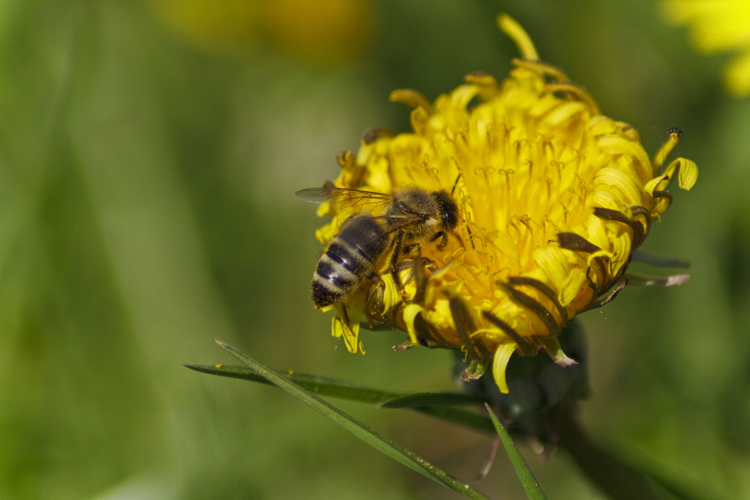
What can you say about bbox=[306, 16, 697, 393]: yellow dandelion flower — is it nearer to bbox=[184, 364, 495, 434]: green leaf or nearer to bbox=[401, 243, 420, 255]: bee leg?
bbox=[401, 243, 420, 255]: bee leg

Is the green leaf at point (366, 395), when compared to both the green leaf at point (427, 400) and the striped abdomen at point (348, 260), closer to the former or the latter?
the green leaf at point (427, 400)

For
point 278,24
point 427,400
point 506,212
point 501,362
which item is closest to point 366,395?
point 427,400

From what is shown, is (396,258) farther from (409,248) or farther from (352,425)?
(352,425)

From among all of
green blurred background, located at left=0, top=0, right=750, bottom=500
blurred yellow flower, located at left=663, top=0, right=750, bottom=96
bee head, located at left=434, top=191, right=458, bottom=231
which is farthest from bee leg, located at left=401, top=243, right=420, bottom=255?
blurred yellow flower, located at left=663, top=0, right=750, bottom=96

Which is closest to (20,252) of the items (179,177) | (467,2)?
(179,177)

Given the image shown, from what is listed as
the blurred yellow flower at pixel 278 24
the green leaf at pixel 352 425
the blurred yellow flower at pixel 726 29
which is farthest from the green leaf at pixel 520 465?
the blurred yellow flower at pixel 278 24

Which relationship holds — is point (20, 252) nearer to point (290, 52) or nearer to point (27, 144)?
point (27, 144)

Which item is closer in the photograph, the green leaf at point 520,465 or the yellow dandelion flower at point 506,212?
the green leaf at point 520,465
